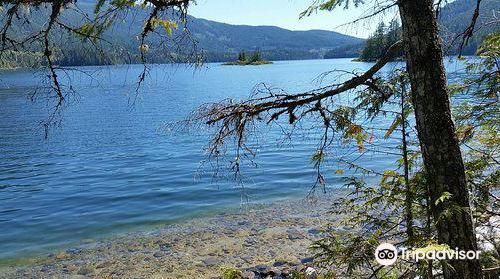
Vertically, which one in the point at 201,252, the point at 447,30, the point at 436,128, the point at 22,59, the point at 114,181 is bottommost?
the point at 114,181

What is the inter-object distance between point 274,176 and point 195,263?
8122 millimetres

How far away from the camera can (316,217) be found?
12.1 meters

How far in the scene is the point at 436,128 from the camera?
3332mm

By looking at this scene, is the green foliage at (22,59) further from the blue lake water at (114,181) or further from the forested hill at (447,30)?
the forested hill at (447,30)

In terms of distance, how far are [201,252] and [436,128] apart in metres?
7.96

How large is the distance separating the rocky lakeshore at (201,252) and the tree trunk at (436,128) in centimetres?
495

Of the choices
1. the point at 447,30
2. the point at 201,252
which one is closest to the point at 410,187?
the point at 447,30

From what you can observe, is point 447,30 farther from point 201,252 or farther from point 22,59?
point 201,252

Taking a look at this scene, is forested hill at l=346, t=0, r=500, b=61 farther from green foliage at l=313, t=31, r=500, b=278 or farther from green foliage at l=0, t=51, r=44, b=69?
green foliage at l=0, t=51, r=44, b=69

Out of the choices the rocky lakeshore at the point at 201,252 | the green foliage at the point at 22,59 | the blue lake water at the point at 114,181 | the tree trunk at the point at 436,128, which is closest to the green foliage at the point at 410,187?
the tree trunk at the point at 436,128

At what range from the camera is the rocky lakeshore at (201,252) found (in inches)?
372

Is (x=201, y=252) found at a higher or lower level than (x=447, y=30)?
lower

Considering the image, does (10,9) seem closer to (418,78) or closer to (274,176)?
(418,78)

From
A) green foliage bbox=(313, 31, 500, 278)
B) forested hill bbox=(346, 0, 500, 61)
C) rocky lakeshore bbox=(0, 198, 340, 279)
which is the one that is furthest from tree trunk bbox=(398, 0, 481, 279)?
rocky lakeshore bbox=(0, 198, 340, 279)
